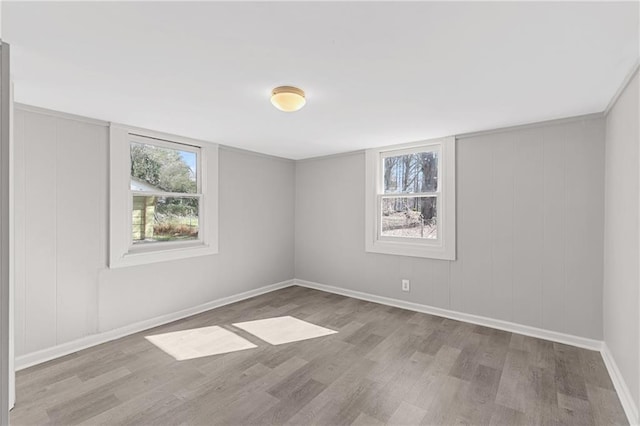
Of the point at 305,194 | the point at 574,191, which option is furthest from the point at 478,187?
the point at 305,194

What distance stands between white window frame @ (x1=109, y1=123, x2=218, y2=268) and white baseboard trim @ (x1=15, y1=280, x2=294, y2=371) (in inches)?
25.8

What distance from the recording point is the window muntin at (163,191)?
332 cm

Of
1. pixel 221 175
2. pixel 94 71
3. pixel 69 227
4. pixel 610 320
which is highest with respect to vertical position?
pixel 94 71

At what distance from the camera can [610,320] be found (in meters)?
2.52

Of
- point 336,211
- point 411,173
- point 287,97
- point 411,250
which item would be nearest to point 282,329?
point 411,250

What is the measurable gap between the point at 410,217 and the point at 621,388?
2424 mm

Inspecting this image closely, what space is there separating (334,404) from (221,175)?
3060 millimetres

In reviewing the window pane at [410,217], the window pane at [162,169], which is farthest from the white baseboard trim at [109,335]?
the window pane at [410,217]

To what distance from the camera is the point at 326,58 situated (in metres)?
1.78

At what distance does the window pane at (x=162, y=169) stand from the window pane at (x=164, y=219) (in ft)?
0.44

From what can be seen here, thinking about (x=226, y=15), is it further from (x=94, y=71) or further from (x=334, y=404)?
(x=334, y=404)

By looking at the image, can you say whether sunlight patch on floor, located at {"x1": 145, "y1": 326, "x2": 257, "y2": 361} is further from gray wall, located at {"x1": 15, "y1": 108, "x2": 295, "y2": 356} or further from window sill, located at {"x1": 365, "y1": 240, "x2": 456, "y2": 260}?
window sill, located at {"x1": 365, "y1": 240, "x2": 456, "y2": 260}

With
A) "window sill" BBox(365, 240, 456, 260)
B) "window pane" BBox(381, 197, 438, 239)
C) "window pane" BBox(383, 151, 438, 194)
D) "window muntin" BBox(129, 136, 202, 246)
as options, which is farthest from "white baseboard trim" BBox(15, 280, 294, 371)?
"window pane" BBox(383, 151, 438, 194)

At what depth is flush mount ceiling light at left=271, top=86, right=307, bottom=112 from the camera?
7.12 feet
